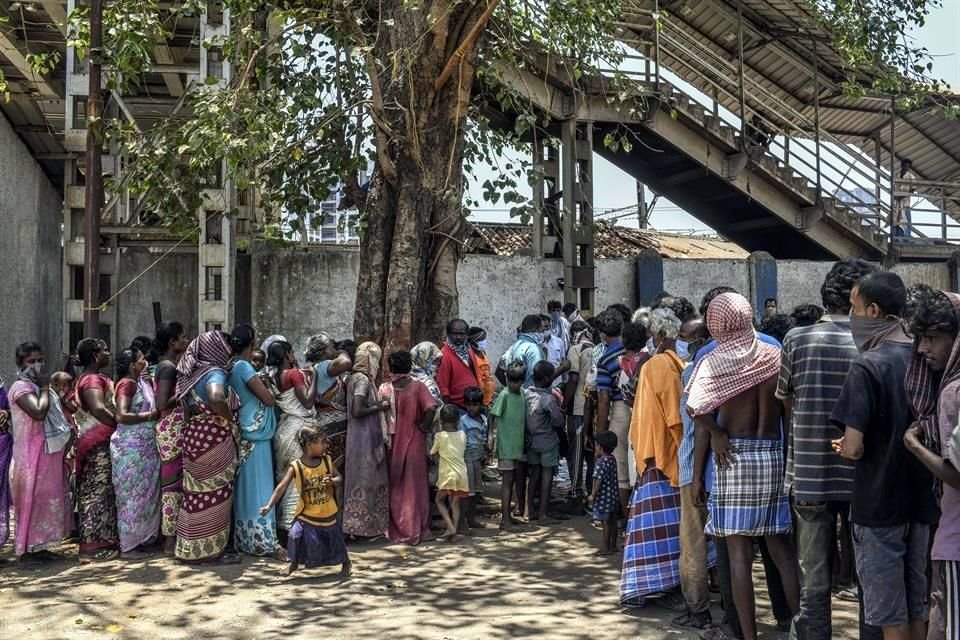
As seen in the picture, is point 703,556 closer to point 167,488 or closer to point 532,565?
point 532,565

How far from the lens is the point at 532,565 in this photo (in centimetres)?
608

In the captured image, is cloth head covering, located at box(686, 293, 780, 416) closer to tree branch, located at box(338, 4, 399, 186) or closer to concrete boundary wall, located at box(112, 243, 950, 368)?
tree branch, located at box(338, 4, 399, 186)

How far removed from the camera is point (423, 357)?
7.12m

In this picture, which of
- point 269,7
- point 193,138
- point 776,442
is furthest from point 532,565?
point 269,7

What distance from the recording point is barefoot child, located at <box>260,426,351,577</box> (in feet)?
19.0

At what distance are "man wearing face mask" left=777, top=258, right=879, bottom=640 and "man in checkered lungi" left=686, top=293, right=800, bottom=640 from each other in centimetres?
22

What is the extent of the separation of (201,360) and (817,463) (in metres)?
4.02

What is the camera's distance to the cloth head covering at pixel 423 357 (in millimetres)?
7117

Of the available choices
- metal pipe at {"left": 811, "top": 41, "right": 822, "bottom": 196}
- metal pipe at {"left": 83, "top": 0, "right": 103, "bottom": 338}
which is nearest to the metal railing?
metal pipe at {"left": 811, "top": 41, "right": 822, "bottom": 196}

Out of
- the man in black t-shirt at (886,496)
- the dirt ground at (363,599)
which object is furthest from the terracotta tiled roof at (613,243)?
the man in black t-shirt at (886,496)

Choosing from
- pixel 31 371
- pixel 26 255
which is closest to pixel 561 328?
pixel 31 371

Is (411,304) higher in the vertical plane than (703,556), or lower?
higher

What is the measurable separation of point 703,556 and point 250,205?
8.37 metres

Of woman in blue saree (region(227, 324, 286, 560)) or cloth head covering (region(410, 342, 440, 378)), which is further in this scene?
cloth head covering (region(410, 342, 440, 378))
